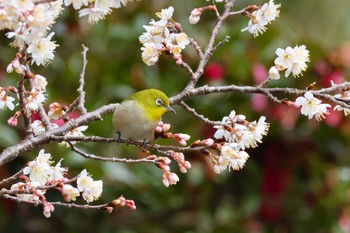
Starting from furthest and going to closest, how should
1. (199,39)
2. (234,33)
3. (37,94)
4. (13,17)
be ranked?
1. (199,39)
2. (234,33)
3. (37,94)
4. (13,17)

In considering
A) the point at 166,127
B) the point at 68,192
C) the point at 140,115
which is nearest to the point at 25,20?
the point at 68,192

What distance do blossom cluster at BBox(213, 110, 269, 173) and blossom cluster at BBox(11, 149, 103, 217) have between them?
405mm

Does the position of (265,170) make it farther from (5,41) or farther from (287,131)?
(5,41)

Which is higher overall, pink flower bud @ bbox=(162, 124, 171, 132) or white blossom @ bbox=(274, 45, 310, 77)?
white blossom @ bbox=(274, 45, 310, 77)

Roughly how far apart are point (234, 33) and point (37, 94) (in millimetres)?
3158

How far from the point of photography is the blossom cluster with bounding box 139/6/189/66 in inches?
112

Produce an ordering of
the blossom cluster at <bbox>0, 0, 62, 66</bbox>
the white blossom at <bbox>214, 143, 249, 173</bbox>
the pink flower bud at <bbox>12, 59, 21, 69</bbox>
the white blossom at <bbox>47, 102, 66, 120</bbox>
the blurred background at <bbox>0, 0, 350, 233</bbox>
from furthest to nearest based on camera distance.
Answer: the blurred background at <bbox>0, 0, 350, 233</bbox>
the white blossom at <bbox>47, 102, 66, 120</bbox>
the white blossom at <bbox>214, 143, 249, 173</bbox>
the pink flower bud at <bbox>12, 59, 21, 69</bbox>
the blossom cluster at <bbox>0, 0, 62, 66</bbox>

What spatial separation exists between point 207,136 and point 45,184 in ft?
11.3

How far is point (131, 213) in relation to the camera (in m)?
6.41

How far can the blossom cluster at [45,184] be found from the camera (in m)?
2.56

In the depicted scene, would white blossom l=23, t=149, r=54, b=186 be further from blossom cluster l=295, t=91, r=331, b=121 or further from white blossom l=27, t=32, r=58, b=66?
blossom cluster l=295, t=91, r=331, b=121

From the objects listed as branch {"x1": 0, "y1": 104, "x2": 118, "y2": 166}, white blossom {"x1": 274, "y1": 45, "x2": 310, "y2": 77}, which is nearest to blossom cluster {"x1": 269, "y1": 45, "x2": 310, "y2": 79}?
white blossom {"x1": 274, "y1": 45, "x2": 310, "y2": 77}

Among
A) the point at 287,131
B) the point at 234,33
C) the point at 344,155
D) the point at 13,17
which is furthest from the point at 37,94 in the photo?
the point at 344,155

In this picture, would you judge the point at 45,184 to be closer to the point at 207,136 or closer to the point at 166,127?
the point at 166,127
